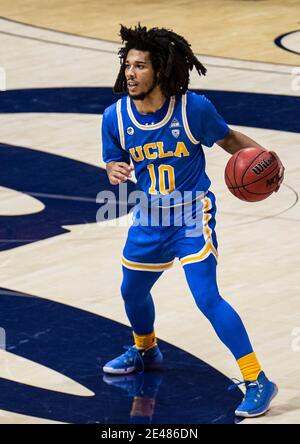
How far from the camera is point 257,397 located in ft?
27.0

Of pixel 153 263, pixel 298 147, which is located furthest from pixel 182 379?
pixel 298 147

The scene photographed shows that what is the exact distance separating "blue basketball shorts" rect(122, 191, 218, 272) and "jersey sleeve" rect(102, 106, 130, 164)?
0.37m

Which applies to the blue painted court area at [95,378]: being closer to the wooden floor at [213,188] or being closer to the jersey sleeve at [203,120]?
the wooden floor at [213,188]

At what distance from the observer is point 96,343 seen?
9.45m

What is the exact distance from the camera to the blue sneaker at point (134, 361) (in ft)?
29.5

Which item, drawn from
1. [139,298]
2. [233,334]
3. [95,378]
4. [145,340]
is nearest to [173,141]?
[139,298]

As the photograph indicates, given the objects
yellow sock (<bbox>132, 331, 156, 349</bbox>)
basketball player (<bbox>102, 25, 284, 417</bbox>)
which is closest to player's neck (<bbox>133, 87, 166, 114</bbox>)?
basketball player (<bbox>102, 25, 284, 417</bbox>)

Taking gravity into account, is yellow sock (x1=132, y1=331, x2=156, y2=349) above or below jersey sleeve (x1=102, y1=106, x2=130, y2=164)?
below

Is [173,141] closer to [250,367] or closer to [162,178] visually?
[162,178]

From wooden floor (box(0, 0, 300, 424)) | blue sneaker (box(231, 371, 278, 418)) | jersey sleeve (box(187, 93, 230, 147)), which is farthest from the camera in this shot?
wooden floor (box(0, 0, 300, 424))

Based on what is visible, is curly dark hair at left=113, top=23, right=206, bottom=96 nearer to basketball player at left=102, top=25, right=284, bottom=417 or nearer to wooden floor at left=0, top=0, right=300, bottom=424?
basketball player at left=102, top=25, right=284, bottom=417

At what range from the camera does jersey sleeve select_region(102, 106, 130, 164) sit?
8609 mm
